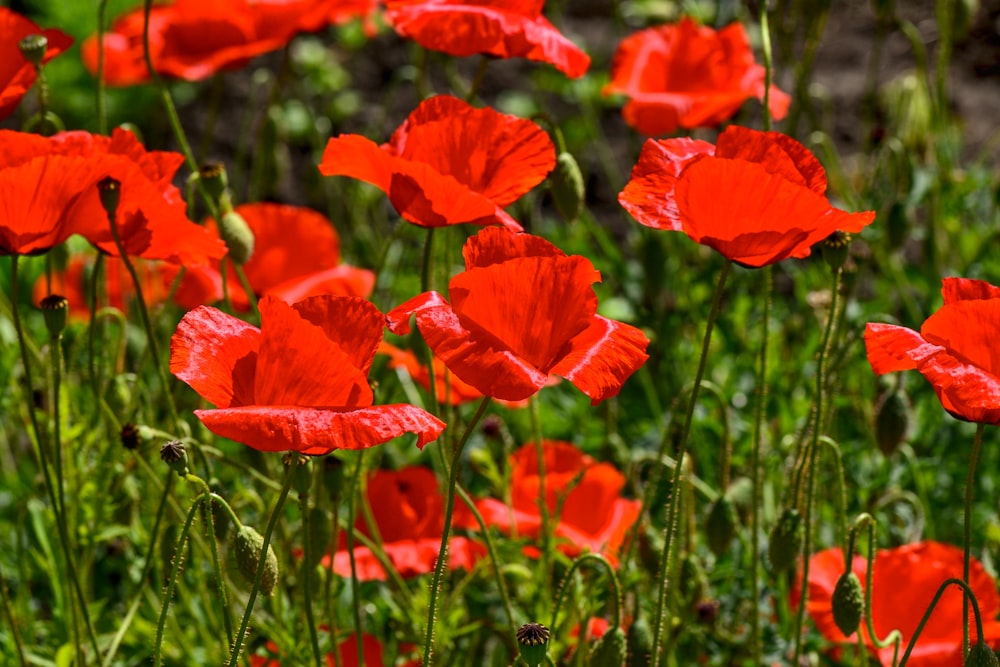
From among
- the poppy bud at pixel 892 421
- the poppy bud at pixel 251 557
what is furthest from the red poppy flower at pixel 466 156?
the poppy bud at pixel 892 421

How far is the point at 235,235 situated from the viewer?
1.61 metres

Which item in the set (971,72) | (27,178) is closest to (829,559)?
(27,178)

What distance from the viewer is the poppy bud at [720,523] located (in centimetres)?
157

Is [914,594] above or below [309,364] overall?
below

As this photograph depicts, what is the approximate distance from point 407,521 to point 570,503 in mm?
233

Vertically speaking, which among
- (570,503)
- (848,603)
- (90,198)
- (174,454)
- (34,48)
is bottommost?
(570,503)

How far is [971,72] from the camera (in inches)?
156

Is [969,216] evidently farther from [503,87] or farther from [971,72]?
[503,87]

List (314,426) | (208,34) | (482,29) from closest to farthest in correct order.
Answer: (314,426), (482,29), (208,34)

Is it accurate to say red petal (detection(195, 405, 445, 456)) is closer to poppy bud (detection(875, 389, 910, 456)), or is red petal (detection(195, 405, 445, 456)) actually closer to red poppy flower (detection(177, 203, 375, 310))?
poppy bud (detection(875, 389, 910, 456))

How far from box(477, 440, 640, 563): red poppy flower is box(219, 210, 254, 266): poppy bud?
43 centimetres

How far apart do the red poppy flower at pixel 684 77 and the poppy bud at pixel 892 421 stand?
401 millimetres

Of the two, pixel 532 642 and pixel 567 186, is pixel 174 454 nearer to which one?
pixel 532 642

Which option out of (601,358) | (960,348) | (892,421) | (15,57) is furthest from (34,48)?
(892,421)
